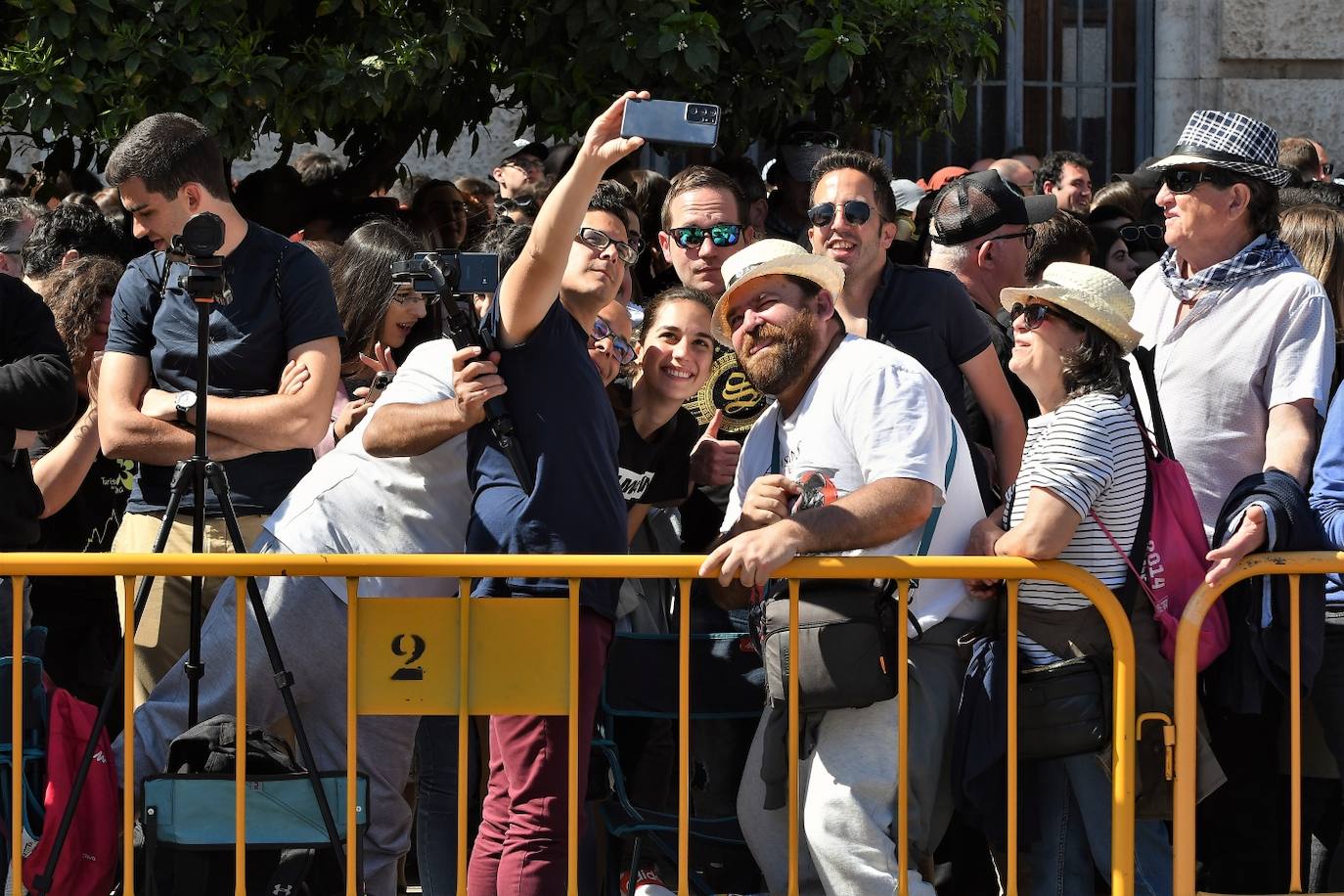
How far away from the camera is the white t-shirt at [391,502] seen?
14.0ft

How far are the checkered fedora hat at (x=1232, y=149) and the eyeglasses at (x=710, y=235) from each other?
1.29 metres

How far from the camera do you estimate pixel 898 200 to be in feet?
24.1

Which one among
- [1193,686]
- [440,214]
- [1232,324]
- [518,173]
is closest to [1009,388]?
[1232,324]

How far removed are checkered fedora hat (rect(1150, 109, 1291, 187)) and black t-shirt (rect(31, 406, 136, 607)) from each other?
304 centimetres

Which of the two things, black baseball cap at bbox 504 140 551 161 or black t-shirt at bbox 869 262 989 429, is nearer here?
black t-shirt at bbox 869 262 989 429

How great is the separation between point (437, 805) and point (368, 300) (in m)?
1.69

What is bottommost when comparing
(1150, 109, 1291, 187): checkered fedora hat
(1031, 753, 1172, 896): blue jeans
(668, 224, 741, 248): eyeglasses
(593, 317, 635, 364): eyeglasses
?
(1031, 753, 1172, 896): blue jeans

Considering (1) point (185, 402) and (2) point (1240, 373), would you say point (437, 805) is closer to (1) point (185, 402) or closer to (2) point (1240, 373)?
(1) point (185, 402)

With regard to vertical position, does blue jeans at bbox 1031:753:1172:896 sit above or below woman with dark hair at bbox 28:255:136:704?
below

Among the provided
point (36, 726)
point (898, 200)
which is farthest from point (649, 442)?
point (898, 200)

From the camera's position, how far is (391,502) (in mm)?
4316

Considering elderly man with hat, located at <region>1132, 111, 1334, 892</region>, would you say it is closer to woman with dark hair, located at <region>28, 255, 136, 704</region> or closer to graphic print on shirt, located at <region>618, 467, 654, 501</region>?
graphic print on shirt, located at <region>618, 467, 654, 501</region>

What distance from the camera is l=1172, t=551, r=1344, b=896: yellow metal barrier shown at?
404 cm

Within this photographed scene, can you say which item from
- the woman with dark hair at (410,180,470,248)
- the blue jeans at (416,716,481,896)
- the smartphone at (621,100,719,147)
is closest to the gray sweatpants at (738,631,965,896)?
the blue jeans at (416,716,481,896)
